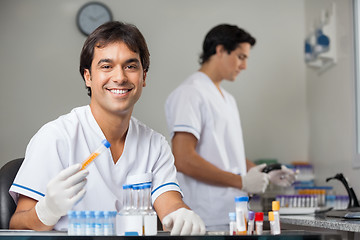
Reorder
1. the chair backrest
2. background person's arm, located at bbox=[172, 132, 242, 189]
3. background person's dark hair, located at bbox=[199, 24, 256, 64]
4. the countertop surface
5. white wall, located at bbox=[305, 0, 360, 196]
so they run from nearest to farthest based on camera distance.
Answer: the chair backrest
the countertop surface
background person's arm, located at bbox=[172, 132, 242, 189]
background person's dark hair, located at bbox=[199, 24, 256, 64]
white wall, located at bbox=[305, 0, 360, 196]

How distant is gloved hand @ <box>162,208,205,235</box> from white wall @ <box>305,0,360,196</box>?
1791 millimetres

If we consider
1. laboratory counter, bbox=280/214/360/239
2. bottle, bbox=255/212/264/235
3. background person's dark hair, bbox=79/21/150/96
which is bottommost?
laboratory counter, bbox=280/214/360/239

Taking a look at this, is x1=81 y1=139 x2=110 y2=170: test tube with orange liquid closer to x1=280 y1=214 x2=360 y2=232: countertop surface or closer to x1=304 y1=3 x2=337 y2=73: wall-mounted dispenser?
x1=280 y1=214 x2=360 y2=232: countertop surface

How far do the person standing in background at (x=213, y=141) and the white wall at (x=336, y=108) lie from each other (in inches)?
16.9

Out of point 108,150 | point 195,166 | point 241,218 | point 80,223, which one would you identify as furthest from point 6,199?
point 195,166

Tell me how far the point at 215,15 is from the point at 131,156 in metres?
2.42

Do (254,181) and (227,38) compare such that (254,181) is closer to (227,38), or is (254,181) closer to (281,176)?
(281,176)

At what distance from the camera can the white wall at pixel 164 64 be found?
3.62 metres

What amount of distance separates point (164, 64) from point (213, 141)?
133 cm

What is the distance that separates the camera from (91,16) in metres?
3.72

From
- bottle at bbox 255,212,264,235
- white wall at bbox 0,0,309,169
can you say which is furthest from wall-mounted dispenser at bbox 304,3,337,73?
bottle at bbox 255,212,264,235

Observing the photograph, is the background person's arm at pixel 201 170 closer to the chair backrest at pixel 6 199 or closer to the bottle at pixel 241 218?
the chair backrest at pixel 6 199

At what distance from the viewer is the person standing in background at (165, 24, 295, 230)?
2494mm

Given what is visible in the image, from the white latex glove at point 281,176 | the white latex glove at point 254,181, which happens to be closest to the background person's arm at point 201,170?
the white latex glove at point 254,181
